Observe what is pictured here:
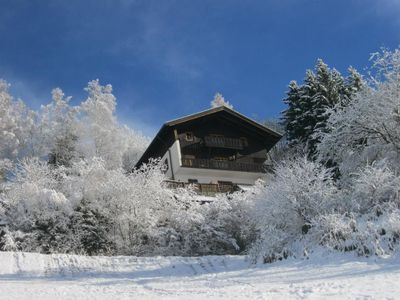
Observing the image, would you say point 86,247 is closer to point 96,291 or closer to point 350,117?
point 96,291

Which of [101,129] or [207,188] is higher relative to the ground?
[101,129]

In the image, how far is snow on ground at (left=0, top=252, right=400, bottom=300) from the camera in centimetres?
897

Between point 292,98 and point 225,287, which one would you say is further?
point 292,98

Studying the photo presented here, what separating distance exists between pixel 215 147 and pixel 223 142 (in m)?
0.79

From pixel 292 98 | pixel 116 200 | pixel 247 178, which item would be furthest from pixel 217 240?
pixel 292 98

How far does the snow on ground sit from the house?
63.6ft

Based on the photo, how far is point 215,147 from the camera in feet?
121

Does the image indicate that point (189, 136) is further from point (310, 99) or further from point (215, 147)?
point (310, 99)

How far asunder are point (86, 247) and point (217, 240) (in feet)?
17.6

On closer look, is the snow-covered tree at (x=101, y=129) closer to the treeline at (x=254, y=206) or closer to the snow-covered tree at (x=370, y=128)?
the treeline at (x=254, y=206)

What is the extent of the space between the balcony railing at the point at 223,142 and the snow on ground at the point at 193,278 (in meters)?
21.1

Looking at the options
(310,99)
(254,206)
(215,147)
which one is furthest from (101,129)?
(254,206)

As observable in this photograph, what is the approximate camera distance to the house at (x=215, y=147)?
3544 cm

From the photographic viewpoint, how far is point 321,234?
13.2 meters
